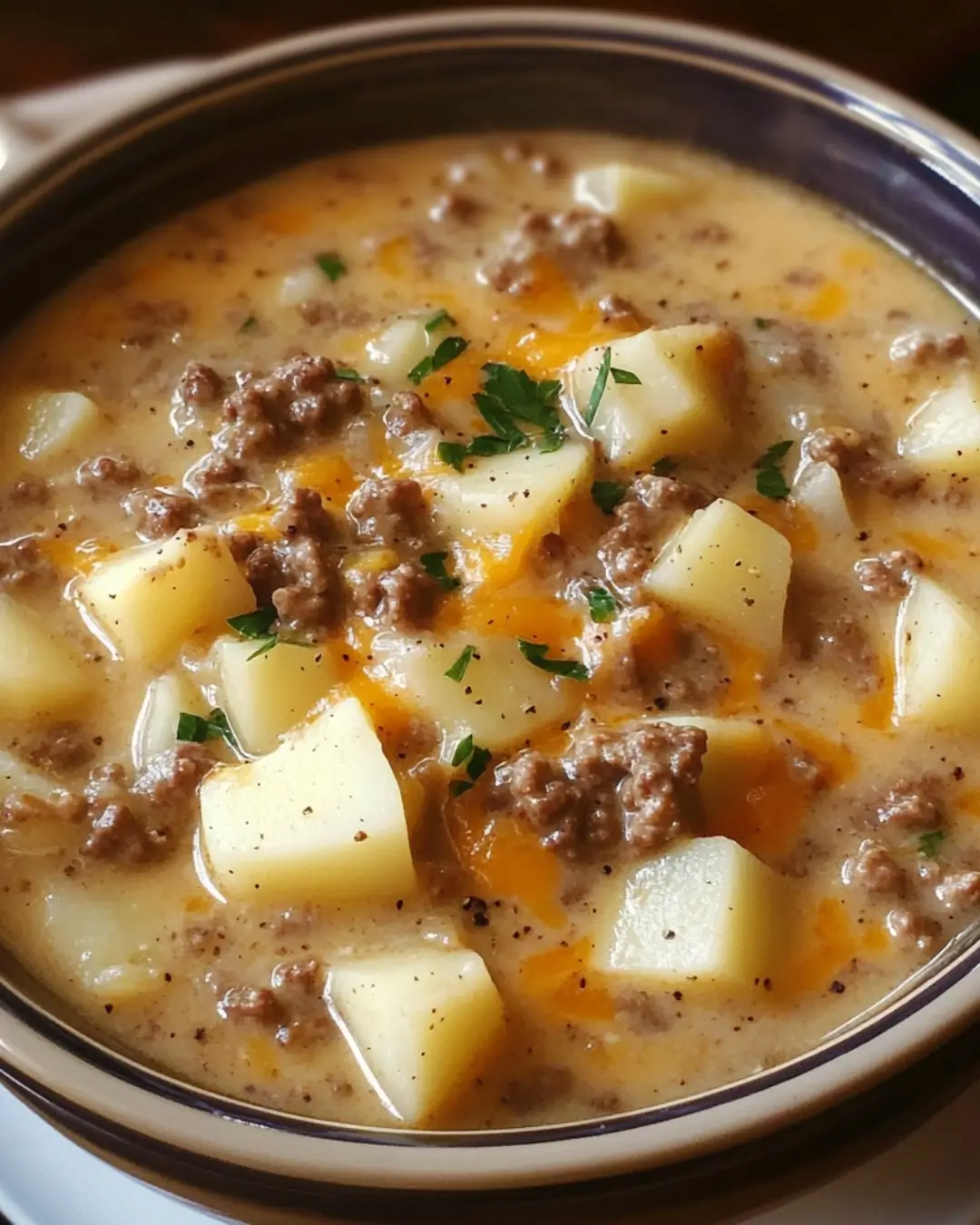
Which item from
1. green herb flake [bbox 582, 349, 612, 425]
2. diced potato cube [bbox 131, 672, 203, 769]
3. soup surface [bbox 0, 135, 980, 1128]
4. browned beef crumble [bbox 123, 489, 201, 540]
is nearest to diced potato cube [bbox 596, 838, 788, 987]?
soup surface [bbox 0, 135, 980, 1128]

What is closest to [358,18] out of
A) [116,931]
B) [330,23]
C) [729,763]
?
[330,23]

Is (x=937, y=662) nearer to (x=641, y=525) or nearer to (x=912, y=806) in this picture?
(x=912, y=806)

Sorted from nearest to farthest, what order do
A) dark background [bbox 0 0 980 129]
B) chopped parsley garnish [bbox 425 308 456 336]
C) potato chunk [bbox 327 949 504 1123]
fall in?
1. potato chunk [bbox 327 949 504 1123]
2. chopped parsley garnish [bbox 425 308 456 336]
3. dark background [bbox 0 0 980 129]

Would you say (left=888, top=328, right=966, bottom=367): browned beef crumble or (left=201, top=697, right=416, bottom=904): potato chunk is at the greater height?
(left=888, top=328, right=966, bottom=367): browned beef crumble

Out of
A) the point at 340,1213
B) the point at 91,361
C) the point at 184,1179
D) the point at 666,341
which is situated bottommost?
the point at 340,1213

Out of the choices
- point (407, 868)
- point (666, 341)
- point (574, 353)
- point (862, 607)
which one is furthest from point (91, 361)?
point (862, 607)

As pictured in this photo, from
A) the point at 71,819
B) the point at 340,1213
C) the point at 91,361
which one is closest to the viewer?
the point at 340,1213

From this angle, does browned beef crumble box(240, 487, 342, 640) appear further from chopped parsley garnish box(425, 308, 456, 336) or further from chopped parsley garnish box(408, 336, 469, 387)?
chopped parsley garnish box(425, 308, 456, 336)

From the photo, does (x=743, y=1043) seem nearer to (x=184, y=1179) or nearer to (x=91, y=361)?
(x=184, y=1179)
